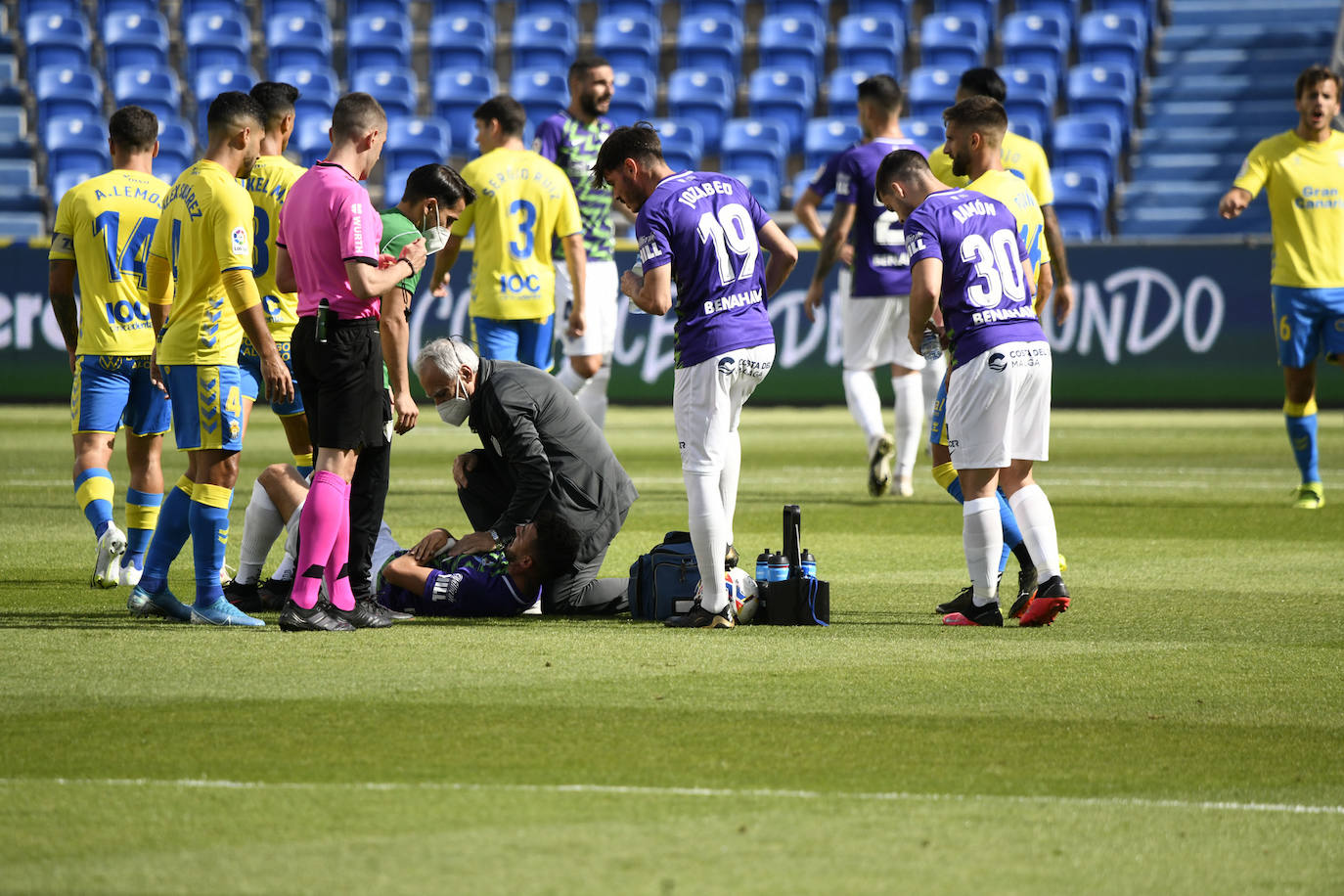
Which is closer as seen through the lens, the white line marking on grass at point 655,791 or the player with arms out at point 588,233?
the white line marking on grass at point 655,791

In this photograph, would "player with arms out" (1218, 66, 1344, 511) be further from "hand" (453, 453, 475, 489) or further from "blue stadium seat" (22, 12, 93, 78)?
"blue stadium seat" (22, 12, 93, 78)

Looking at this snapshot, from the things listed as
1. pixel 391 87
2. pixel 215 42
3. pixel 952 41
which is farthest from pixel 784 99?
pixel 215 42

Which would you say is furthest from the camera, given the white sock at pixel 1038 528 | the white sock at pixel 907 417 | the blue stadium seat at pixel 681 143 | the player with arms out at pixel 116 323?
the blue stadium seat at pixel 681 143

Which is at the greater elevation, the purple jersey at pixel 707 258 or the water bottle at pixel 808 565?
the purple jersey at pixel 707 258

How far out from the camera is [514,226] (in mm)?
10883

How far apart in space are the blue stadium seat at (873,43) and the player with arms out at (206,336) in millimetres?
19626

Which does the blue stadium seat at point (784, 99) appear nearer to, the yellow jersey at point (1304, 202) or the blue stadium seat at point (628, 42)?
the blue stadium seat at point (628, 42)

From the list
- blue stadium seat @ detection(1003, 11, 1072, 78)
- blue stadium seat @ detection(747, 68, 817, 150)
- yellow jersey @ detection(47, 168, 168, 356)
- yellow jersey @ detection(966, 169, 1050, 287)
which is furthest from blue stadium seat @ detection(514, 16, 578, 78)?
yellow jersey @ detection(966, 169, 1050, 287)

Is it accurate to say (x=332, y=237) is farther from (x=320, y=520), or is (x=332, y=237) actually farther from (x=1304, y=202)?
(x=1304, y=202)

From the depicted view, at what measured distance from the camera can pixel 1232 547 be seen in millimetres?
9656

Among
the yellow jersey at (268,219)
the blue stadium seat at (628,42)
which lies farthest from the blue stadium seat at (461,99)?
the yellow jersey at (268,219)

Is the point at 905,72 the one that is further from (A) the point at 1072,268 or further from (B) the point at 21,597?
(B) the point at 21,597

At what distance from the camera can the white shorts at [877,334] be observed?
12258 millimetres

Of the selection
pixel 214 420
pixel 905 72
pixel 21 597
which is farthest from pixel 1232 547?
pixel 905 72
